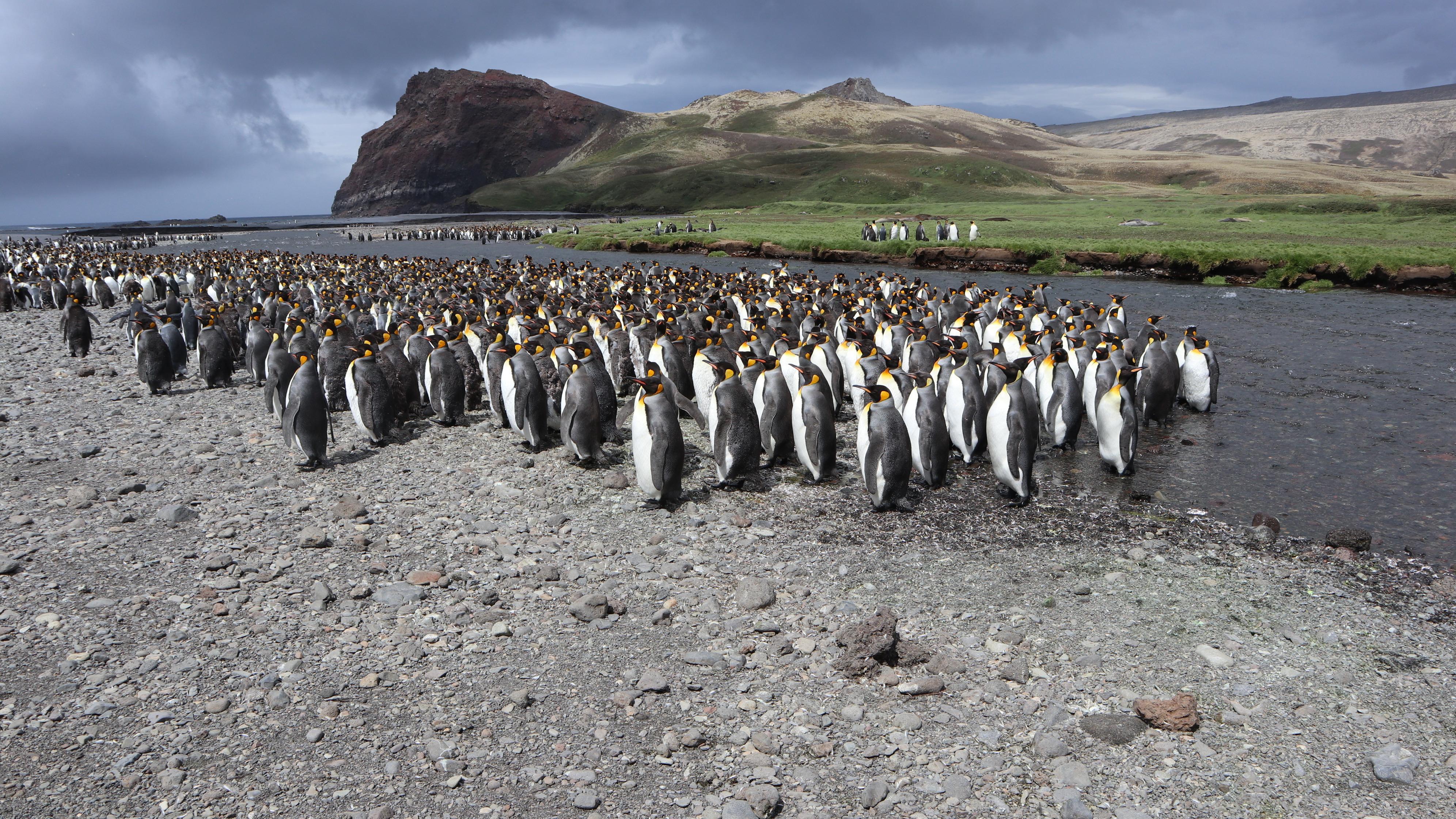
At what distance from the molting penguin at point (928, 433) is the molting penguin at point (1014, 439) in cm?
49

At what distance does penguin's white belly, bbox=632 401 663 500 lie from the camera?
7559 mm

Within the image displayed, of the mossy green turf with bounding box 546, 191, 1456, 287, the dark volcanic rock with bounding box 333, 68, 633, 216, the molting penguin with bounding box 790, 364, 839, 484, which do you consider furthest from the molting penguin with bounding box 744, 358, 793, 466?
the dark volcanic rock with bounding box 333, 68, 633, 216

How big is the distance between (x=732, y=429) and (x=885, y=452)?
1.54 metres

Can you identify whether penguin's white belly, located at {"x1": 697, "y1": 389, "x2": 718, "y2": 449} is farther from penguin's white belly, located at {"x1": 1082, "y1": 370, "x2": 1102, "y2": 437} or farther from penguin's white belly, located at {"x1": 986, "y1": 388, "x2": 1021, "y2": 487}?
penguin's white belly, located at {"x1": 1082, "y1": 370, "x2": 1102, "y2": 437}

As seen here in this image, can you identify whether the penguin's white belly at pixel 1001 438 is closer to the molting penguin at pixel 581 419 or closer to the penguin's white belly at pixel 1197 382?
the molting penguin at pixel 581 419

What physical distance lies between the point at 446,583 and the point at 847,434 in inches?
232

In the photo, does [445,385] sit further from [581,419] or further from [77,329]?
[77,329]

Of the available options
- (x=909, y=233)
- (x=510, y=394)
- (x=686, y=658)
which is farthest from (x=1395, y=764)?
(x=909, y=233)

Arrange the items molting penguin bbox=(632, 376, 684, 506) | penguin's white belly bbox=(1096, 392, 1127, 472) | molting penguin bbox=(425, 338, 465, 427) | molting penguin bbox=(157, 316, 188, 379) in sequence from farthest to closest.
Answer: molting penguin bbox=(157, 316, 188, 379) → molting penguin bbox=(425, 338, 465, 427) → penguin's white belly bbox=(1096, 392, 1127, 472) → molting penguin bbox=(632, 376, 684, 506)

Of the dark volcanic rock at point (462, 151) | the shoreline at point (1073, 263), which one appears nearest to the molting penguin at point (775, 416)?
the shoreline at point (1073, 263)

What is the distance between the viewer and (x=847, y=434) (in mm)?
10633

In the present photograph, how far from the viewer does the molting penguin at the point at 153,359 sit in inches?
480

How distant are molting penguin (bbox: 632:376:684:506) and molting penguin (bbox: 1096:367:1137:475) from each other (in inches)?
188

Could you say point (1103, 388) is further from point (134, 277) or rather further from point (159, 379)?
point (134, 277)
